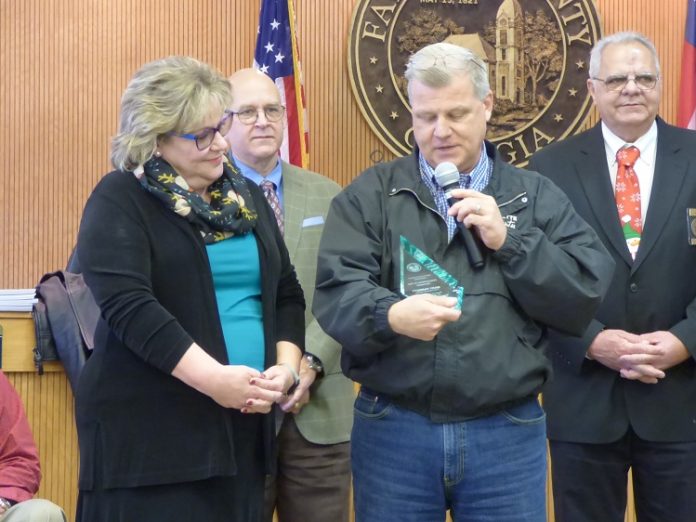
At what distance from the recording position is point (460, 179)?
2197 mm

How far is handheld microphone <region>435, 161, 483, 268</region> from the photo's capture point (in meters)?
2.03

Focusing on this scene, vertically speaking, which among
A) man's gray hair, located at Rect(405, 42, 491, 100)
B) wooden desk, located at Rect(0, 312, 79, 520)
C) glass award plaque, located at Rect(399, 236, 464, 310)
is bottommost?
wooden desk, located at Rect(0, 312, 79, 520)

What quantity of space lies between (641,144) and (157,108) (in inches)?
58.7

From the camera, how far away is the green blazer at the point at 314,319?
279 cm

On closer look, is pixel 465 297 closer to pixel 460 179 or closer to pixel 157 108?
pixel 460 179

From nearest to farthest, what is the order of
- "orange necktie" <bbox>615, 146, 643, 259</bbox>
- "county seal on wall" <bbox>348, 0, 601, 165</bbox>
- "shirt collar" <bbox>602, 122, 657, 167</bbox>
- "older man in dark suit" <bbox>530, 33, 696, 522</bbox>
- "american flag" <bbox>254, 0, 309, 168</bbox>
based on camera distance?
"older man in dark suit" <bbox>530, 33, 696, 522</bbox> → "orange necktie" <bbox>615, 146, 643, 259</bbox> → "shirt collar" <bbox>602, 122, 657, 167</bbox> → "american flag" <bbox>254, 0, 309, 168</bbox> → "county seal on wall" <bbox>348, 0, 601, 165</bbox>

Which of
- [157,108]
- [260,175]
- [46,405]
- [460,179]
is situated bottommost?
[46,405]

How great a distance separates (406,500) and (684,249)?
1.18m

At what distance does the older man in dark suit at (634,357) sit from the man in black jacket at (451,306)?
23.2 inches

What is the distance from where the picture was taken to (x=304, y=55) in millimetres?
4785

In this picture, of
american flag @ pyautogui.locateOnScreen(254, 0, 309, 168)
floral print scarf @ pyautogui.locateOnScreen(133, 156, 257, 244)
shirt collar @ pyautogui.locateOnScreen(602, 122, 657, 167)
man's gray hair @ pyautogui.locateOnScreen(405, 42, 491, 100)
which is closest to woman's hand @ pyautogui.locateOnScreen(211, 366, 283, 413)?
floral print scarf @ pyautogui.locateOnScreen(133, 156, 257, 244)

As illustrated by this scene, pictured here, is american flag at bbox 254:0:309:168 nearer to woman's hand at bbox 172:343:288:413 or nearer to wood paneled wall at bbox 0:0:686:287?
wood paneled wall at bbox 0:0:686:287

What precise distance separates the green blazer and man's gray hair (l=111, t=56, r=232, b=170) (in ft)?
2.53

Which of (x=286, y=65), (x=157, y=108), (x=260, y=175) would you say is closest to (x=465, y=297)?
(x=157, y=108)
